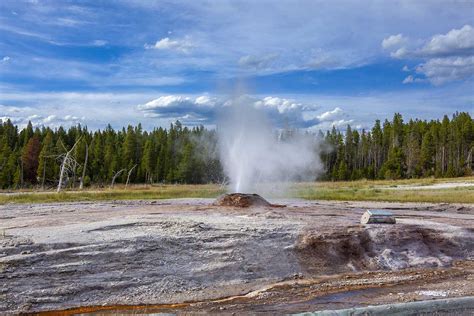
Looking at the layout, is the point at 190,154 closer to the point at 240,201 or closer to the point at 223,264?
the point at 240,201

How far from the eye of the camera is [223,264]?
34.3 ft

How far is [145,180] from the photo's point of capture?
73.1m

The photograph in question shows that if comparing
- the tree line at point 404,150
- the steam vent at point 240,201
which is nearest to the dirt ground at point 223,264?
the steam vent at point 240,201

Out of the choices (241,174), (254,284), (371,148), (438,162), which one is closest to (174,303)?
(254,284)

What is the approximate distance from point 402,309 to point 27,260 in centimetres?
697

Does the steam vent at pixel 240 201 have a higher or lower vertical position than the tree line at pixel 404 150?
lower

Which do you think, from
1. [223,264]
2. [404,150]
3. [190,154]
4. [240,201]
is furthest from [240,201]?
[404,150]

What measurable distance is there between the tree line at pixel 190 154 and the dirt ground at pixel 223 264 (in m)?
49.5

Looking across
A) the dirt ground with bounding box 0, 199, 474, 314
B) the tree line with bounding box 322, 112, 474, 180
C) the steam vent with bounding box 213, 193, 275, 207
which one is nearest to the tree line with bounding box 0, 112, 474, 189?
the tree line with bounding box 322, 112, 474, 180

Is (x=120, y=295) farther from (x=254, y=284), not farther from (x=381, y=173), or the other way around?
(x=381, y=173)

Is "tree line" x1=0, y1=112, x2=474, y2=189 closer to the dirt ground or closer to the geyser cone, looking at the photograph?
the geyser cone

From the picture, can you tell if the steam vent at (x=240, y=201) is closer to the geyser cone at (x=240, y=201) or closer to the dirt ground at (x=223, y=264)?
the geyser cone at (x=240, y=201)

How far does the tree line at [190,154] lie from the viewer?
64.8 meters

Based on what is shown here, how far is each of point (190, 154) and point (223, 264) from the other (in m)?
60.3
